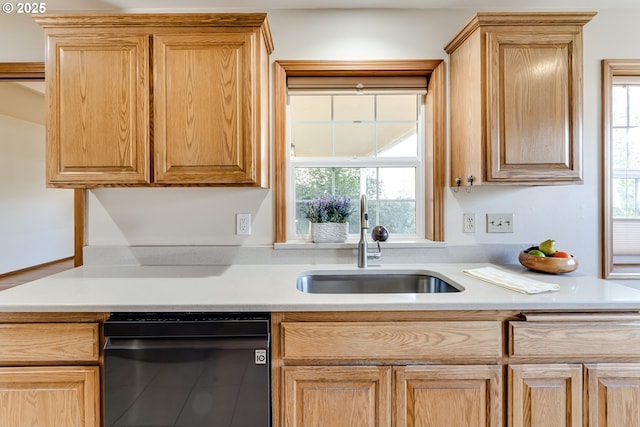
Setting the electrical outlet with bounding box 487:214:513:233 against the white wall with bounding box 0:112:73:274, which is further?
the white wall with bounding box 0:112:73:274

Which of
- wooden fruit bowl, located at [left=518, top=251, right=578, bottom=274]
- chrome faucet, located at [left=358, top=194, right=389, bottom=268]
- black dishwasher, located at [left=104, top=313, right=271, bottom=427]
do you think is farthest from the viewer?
chrome faucet, located at [left=358, top=194, right=389, bottom=268]

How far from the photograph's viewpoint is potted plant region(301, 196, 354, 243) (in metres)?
1.89

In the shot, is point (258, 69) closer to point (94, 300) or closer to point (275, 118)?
point (275, 118)

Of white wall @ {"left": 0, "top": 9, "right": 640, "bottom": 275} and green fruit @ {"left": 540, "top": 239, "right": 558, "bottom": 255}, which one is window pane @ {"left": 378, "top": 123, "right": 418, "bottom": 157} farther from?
green fruit @ {"left": 540, "top": 239, "right": 558, "bottom": 255}

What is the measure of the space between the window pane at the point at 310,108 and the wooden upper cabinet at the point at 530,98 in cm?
88

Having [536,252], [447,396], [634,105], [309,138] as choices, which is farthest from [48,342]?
[634,105]

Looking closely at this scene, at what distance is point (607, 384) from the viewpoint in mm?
1198

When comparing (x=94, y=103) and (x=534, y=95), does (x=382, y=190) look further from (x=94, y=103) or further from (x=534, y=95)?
(x=94, y=103)

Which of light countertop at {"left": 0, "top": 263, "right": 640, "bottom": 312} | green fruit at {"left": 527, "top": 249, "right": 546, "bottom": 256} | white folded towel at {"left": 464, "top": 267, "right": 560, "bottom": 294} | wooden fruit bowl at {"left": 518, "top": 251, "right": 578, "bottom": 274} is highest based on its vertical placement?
green fruit at {"left": 527, "top": 249, "right": 546, "bottom": 256}

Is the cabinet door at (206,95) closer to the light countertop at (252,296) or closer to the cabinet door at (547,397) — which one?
the light countertop at (252,296)

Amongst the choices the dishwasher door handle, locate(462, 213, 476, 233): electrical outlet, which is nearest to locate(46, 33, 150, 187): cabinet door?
the dishwasher door handle

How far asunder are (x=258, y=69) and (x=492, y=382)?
5.27 feet

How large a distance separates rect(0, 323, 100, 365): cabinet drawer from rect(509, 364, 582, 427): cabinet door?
154 centimetres

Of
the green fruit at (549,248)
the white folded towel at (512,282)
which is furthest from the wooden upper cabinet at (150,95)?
the green fruit at (549,248)
